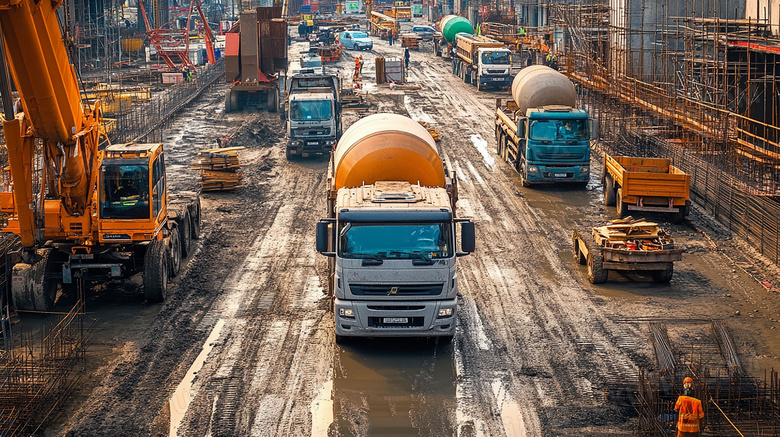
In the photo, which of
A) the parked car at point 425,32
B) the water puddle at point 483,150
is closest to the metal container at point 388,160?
the water puddle at point 483,150

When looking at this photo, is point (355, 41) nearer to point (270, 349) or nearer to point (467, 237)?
point (270, 349)

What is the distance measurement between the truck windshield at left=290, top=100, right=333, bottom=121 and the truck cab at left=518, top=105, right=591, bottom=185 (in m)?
8.97

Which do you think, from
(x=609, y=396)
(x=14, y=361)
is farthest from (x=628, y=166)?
(x=14, y=361)

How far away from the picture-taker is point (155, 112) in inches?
1788

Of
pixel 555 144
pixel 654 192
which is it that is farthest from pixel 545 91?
pixel 654 192

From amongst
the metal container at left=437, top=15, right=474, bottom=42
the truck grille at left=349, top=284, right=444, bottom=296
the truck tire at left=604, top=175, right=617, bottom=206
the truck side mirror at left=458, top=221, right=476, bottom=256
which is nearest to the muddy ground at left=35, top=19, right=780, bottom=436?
the truck tire at left=604, top=175, right=617, bottom=206

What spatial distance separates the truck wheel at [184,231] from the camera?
875 inches

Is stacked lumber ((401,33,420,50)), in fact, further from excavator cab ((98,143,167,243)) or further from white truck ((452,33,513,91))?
excavator cab ((98,143,167,243))

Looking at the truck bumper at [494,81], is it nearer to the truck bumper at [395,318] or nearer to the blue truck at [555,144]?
the blue truck at [555,144]

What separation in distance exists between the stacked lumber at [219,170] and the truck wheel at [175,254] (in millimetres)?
8424

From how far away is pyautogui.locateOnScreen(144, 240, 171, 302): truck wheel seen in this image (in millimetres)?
18781

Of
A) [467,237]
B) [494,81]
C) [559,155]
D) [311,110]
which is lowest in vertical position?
[467,237]

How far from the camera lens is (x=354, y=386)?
14859 millimetres

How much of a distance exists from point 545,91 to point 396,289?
19052mm
